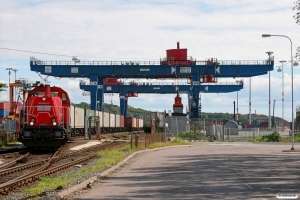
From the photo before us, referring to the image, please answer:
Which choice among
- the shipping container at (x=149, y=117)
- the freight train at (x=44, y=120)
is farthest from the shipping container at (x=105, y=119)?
the freight train at (x=44, y=120)

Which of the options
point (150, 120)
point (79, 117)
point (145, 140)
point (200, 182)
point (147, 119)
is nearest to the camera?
point (200, 182)

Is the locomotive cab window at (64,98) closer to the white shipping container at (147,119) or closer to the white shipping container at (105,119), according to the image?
the white shipping container at (105,119)

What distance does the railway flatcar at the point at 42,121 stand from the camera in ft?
96.8

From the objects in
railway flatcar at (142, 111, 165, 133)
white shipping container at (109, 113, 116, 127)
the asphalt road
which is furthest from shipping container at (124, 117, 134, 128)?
the asphalt road

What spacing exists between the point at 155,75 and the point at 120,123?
19339 millimetres

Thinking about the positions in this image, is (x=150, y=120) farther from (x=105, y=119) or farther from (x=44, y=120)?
(x=44, y=120)

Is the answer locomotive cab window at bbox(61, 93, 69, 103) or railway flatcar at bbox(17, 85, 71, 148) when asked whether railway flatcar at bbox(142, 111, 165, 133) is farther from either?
railway flatcar at bbox(17, 85, 71, 148)

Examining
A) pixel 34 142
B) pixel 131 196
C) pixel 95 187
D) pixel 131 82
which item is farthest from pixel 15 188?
pixel 131 82

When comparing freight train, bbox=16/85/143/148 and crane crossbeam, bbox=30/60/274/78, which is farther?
crane crossbeam, bbox=30/60/274/78

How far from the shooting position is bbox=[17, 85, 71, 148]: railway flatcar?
96.8ft

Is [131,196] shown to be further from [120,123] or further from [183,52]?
[120,123]

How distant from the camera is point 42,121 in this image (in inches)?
1187

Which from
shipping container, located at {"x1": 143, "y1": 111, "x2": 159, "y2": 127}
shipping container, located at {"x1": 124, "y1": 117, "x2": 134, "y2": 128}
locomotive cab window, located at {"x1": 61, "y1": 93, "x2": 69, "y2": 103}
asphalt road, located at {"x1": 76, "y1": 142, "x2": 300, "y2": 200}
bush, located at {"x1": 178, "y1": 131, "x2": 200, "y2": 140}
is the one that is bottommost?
bush, located at {"x1": 178, "y1": 131, "x2": 200, "y2": 140}

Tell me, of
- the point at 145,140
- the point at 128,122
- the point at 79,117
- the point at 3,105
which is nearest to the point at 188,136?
the point at 79,117
